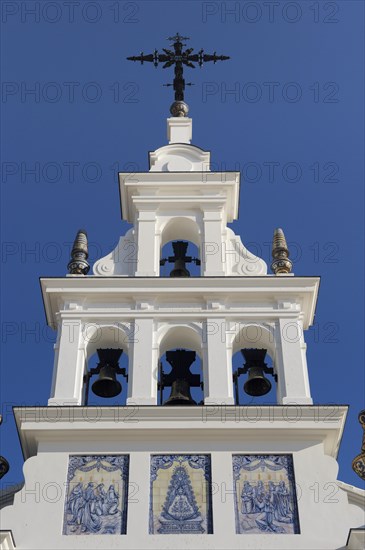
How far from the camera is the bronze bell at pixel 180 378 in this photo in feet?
58.5

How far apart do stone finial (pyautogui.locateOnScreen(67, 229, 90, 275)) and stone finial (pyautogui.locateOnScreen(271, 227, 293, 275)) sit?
3345 millimetres

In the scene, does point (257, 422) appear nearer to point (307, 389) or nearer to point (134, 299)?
point (307, 389)

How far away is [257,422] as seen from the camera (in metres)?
16.3

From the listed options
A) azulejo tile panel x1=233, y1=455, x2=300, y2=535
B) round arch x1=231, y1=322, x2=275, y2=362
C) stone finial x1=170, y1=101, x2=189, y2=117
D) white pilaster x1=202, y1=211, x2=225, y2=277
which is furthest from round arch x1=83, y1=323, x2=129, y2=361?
stone finial x1=170, y1=101, x2=189, y2=117

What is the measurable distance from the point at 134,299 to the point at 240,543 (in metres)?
4.98

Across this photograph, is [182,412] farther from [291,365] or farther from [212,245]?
[212,245]

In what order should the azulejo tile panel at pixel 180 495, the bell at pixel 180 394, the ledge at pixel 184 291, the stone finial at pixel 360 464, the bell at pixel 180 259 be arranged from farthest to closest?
the bell at pixel 180 259, the ledge at pixel 184 291, the bell at pixel 180 394, the stone finial at pixel 360 464, the azulejo tile panel at pixel 180 495

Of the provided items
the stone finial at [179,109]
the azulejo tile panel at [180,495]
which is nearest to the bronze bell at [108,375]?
the azulejo tile panel at [180,495]

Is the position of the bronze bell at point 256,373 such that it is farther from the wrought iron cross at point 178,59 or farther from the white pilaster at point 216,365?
the wrought iron cross at point 178,59

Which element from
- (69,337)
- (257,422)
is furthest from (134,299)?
(257,422)

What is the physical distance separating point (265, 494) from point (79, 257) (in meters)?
5.81

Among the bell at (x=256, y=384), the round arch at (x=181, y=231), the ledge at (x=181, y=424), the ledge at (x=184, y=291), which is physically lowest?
the ledge at (x=181, y=424)

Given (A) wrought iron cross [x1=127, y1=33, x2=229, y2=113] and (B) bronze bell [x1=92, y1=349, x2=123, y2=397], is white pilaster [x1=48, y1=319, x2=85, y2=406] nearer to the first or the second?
(B) bronze bell [x1=92, y1=349, x2=123, y2=397]

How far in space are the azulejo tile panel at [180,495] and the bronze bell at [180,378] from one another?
63.3 inches
